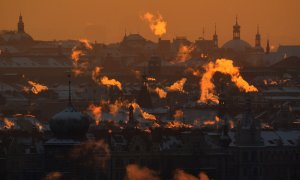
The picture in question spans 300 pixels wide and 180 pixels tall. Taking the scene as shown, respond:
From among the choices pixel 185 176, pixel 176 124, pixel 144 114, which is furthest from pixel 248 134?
pixel 144 114

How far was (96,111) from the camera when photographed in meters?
164

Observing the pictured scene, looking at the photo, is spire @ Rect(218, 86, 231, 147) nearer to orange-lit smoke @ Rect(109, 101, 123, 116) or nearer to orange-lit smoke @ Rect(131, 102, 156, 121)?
orange-lit smoke @ Rect(131, 102, 156, 121)

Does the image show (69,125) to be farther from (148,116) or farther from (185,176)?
(148,116)

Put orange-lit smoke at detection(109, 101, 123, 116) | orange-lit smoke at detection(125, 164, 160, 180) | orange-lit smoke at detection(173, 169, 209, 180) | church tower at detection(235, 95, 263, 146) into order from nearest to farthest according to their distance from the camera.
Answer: orange-lit smoke at detection(173, 169, 209, 180) < orange-lit smoke at detection(125, 164, 160, 180) < church tower at detection(235, 95, 263, 146) < orange-lit smoke at detection(109, 101, 123, 116)

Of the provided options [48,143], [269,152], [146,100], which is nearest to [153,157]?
[269,152]

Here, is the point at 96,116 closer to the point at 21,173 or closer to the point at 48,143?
the point at 21,173

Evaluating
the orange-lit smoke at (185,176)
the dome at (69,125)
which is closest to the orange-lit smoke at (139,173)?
the orange-lit smoke at (185,176)

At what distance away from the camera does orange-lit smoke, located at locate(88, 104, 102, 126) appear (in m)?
152

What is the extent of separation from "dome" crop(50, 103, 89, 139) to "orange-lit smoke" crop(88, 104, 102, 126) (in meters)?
46.1

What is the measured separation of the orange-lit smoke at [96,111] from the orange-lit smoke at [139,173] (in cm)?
2639

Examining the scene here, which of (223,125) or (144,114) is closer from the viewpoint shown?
(223,125)

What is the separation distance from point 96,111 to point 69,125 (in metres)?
65.6

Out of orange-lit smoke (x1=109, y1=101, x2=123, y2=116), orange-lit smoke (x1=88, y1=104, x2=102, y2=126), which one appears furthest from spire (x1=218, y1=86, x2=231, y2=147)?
orange-lit smoke (x1=88, y1=104, x2=102, y2=126)

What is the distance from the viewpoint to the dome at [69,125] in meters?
97.6
